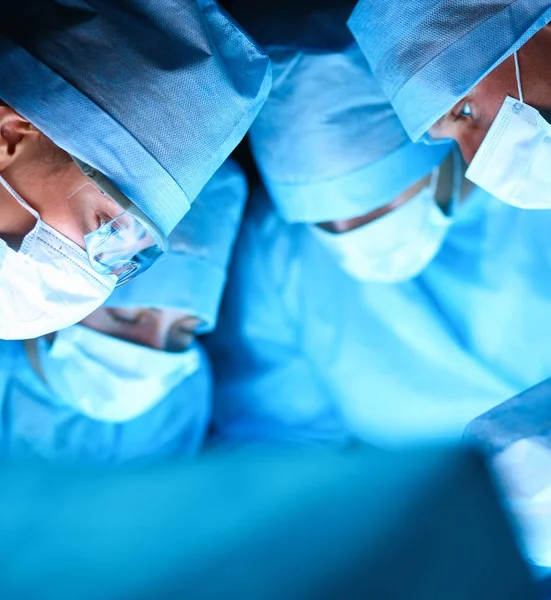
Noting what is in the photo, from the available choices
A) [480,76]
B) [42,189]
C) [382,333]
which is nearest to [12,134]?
[42,189]

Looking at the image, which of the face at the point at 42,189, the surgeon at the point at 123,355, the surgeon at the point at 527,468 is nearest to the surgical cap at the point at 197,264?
the surgeon at the point at 123,355

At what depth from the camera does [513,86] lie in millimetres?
896

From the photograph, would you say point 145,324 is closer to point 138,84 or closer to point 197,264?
point 197,264

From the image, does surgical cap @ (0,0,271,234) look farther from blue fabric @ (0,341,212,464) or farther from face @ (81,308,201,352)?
blue fabric @ (0,341,212,464)

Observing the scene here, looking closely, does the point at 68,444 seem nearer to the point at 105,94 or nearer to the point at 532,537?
the point at 105,94

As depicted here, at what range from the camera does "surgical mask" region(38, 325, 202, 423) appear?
1.18 metres

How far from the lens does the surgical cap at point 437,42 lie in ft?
2.80

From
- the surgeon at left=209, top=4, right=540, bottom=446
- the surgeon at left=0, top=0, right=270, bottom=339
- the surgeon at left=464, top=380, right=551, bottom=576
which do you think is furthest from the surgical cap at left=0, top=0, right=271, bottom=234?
the surgeon at left=464, top=380, right=551, bottom=576

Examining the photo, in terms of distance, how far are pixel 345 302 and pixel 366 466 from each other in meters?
1.19

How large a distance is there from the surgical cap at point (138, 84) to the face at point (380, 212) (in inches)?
16.6

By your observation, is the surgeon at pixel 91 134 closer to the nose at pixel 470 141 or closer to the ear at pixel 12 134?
the ear at pixel 12 134

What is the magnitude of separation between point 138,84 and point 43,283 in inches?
12.3

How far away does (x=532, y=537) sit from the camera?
2.54 feet

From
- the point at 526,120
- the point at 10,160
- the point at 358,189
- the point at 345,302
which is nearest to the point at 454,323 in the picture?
the point at 345,302
